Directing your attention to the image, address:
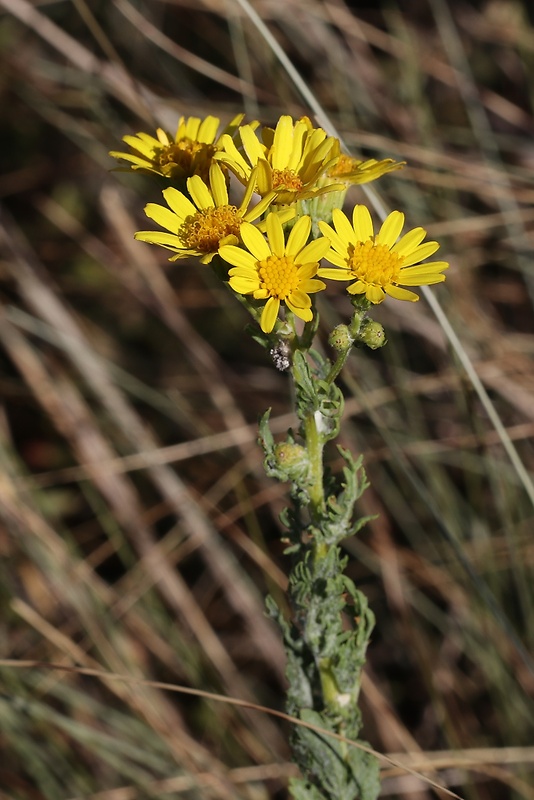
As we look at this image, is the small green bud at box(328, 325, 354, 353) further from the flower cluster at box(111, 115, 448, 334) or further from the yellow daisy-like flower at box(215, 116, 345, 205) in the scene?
the yellow daisy-like flower at box(215, 116, 345, 205)

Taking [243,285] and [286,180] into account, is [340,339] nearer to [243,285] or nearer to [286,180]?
[243,285]

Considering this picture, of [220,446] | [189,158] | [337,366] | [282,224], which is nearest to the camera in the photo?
[337,366]

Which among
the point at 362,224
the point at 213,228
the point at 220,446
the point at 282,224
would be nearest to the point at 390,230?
the point at 362,224

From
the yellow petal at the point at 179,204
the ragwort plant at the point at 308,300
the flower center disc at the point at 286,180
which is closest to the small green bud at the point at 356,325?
the ragwort plant at the point at 308,300

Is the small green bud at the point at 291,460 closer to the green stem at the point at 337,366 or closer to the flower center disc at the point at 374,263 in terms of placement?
the green stem at the point at 337,366

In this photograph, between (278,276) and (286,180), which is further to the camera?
(286,180)

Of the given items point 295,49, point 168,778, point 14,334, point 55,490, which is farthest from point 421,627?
point 295,49
